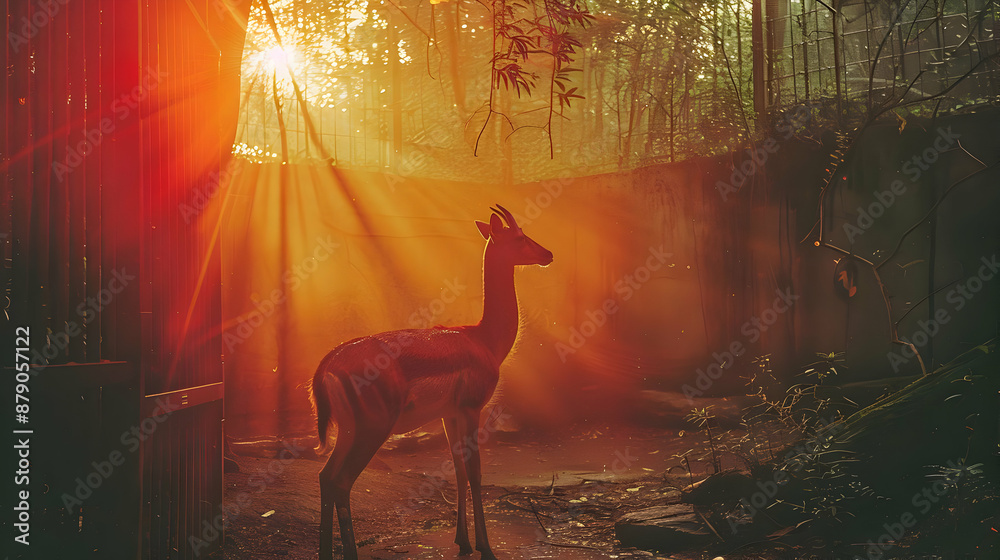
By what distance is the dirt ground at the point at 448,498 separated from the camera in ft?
14.9

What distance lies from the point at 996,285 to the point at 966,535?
115 inches

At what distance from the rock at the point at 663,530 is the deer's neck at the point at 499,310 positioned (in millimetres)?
1375

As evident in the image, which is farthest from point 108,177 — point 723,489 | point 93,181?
point 723,489

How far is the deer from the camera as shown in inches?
162

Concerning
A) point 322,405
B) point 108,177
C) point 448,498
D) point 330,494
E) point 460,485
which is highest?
point 108,177

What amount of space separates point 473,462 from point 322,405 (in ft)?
3.37

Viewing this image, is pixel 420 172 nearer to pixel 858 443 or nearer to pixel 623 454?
pixel 623 454

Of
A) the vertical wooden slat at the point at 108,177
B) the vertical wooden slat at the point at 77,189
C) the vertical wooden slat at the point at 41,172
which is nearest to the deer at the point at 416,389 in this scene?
the vertical wooden slat at the point at 108,177

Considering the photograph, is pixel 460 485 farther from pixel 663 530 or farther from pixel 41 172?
pixel 41 172

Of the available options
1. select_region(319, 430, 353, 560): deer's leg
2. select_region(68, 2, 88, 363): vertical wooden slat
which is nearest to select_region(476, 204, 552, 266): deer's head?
select_region(319, 430, 353, 560): deer's leg

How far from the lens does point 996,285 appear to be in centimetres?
581

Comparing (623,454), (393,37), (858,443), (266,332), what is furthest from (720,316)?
(393,37)

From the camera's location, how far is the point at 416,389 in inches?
175

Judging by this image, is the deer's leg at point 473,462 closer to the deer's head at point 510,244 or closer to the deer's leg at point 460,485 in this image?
the deer's leg at point 460,485
